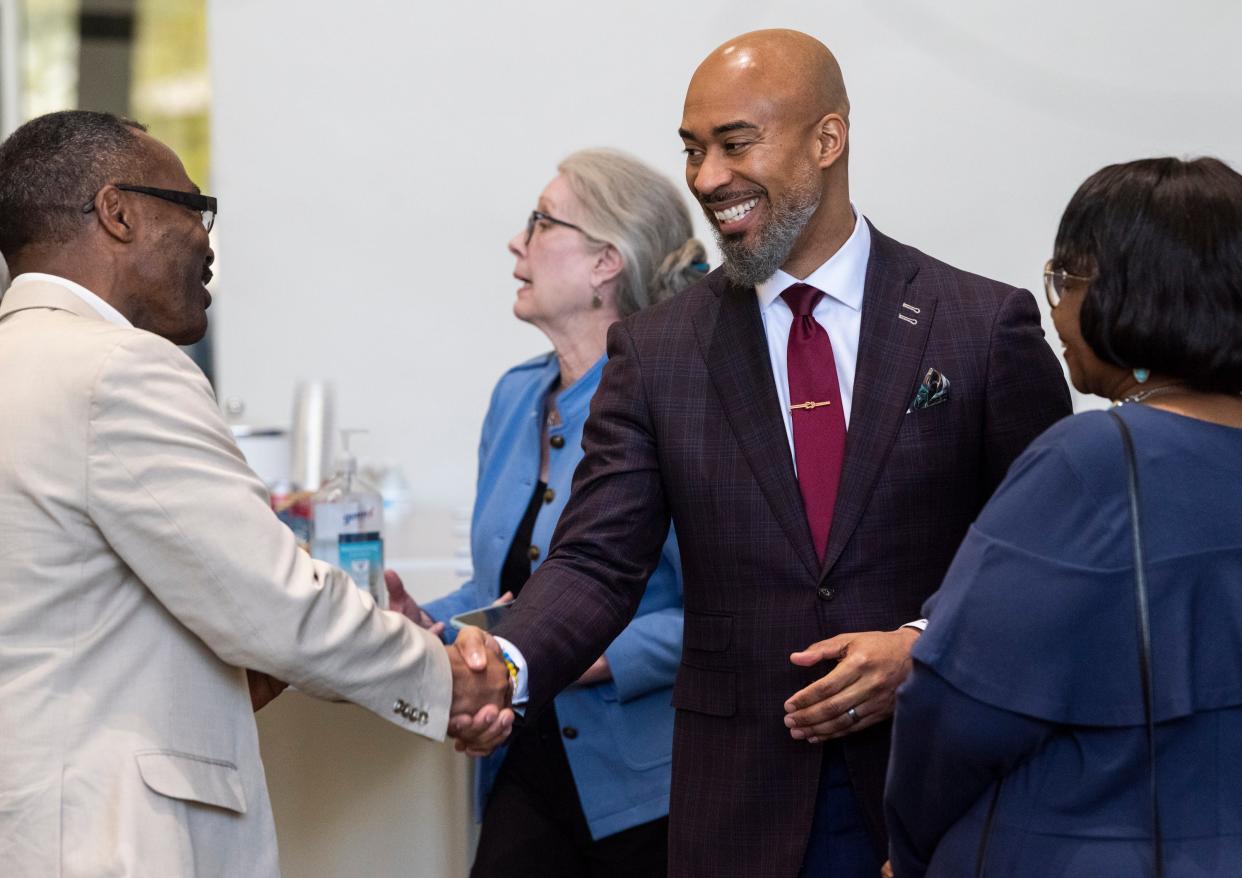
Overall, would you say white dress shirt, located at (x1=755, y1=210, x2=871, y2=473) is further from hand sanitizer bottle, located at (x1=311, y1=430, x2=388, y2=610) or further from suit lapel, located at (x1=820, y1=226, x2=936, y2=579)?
hand sanitizer bottle, located at (x1=311, y1=430, x2=388, y2=610)

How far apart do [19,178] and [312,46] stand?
3.10m

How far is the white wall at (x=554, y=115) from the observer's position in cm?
476

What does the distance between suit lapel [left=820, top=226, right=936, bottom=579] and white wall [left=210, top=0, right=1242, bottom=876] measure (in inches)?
109

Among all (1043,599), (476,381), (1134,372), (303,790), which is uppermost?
(1134,372)

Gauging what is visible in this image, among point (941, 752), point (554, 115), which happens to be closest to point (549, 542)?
point (941, 752)

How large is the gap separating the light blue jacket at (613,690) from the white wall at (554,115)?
2.09m

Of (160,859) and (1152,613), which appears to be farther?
(160,859)

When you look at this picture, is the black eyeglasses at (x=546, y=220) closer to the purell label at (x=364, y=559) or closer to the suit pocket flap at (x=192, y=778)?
the purell label at (x=364, y=559)

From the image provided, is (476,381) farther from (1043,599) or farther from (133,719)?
(1043,599)

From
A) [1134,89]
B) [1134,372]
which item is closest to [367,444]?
[1134,89]

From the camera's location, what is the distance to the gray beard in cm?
207

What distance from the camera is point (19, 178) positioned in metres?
1.82

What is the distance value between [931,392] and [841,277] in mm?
226

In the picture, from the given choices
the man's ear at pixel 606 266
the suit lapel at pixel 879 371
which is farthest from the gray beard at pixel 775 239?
the man's ear at pixel 606 266
